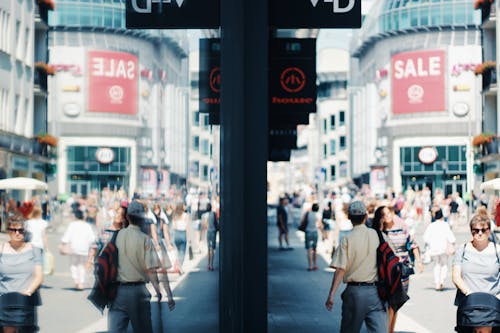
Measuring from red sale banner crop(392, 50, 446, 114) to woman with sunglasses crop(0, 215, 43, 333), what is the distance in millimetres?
60766

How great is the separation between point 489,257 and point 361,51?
66827 mm

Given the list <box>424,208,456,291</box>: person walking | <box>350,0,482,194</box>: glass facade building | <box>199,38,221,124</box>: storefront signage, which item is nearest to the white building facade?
<box>199,38,221,124</box>: storefront signage

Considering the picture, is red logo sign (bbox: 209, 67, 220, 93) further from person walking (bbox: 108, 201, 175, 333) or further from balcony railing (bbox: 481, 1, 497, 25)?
balcony railing (bbox: 481, 1, 497, 25)

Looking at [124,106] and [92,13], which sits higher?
[92,13]

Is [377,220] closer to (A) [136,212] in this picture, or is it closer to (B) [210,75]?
(B) [210,75]

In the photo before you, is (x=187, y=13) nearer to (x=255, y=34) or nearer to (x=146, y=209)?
(x=255, y=34)

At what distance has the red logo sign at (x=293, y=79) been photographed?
50.4 feet

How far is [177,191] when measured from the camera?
7.62 m

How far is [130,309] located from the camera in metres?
7.75

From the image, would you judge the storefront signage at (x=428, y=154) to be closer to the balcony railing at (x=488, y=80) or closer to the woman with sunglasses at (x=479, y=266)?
the balcony railing at (x=488, y=80)

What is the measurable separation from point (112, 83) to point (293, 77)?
5967 millimetres

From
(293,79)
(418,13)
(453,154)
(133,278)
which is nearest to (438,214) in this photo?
(293,79)

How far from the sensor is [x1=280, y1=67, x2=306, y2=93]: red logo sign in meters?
15.4

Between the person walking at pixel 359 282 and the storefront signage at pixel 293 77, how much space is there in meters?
5.94
